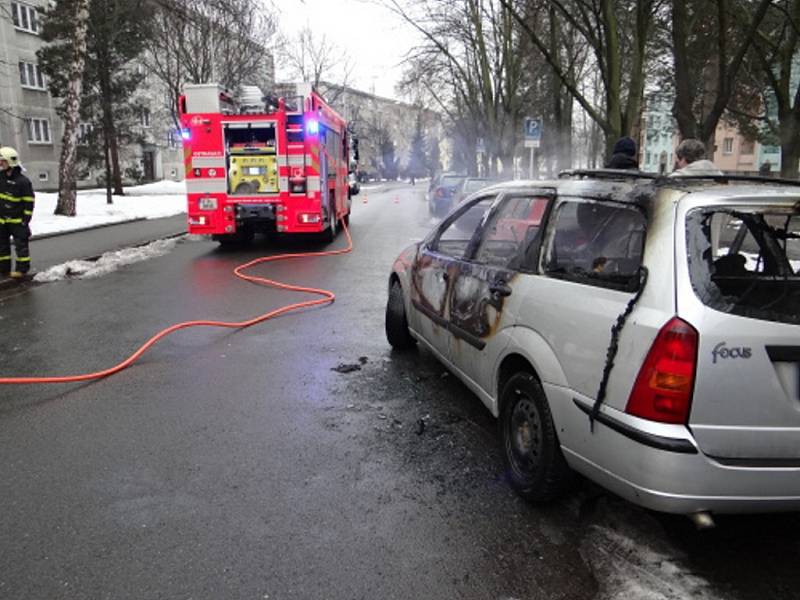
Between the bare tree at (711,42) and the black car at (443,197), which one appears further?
the black car at (443,197)

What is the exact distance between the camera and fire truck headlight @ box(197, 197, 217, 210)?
1320 centimetres

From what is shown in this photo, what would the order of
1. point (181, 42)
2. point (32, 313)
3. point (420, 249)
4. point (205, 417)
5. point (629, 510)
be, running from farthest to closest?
point (181, 42) < point (32, 313) < point (420, 249) < point (205, 417) < point (629, 510)

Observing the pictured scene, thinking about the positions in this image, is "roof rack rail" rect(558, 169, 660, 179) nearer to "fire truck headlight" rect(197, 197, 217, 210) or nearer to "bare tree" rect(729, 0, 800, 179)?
"fire truck headlight" rect(197, 197, 217, 210)

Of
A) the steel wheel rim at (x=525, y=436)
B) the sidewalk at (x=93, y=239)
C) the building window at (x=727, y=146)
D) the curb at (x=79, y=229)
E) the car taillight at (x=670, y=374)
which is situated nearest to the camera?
the car taillight at (x=670, y=374)

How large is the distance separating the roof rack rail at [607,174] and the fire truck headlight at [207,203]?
10.2 meters

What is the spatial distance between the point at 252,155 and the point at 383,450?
1027cm

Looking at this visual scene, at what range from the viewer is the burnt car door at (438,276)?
185 inches

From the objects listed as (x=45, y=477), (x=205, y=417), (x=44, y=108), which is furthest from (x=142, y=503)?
(x=44, y=108)

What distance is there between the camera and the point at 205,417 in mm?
4754

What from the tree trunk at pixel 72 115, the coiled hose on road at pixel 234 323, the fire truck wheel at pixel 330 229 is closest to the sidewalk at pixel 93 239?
the tree trunk at pixel 72 115

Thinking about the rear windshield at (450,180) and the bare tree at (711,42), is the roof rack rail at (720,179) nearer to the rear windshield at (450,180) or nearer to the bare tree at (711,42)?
the bare tree at (711,42)

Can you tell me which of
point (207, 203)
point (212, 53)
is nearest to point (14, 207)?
point (207, 203)

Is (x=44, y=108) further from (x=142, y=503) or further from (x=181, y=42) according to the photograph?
(x=142, y=503)

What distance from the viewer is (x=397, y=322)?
20.7 feet
